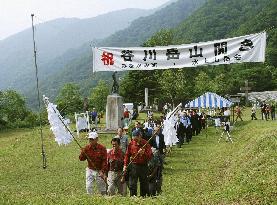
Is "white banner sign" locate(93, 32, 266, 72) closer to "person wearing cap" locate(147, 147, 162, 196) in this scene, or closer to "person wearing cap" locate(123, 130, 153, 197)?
"person wearing cap" locate(147, 147, 162, 196)

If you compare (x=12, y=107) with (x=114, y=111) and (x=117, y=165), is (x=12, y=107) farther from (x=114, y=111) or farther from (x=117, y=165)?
(x=117, y=165)

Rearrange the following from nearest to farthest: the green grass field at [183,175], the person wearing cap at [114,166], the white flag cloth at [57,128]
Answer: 1. the green grass field at [183,175]
2. the person wearing cap at [114,166]
3. the white flag cloth at [57,128]

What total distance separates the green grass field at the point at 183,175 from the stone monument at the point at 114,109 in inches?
92.5

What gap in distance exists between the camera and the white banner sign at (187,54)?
21.7m

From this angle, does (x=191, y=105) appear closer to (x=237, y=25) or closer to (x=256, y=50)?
(x=256, y=50)

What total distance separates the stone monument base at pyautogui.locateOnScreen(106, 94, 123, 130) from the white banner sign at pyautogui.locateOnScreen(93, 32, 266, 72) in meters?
6.27

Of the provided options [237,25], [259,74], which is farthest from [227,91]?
[237,25]

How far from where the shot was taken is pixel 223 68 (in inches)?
4365

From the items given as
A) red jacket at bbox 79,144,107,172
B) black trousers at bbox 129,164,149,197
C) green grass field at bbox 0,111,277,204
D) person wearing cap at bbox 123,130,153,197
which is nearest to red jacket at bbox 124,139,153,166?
person wearing cap at bbox 123,130,153,197

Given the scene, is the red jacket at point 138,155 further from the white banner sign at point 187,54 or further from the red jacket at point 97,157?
the white banner sign at point 187,54

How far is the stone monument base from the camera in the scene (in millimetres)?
33469

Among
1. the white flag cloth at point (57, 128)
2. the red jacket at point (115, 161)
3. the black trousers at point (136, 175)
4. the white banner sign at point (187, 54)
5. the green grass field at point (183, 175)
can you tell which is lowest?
the green grass field at point (183, 175)

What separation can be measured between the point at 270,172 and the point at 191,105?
28451mm

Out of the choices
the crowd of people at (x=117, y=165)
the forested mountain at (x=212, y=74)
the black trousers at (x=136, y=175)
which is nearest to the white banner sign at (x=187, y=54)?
the crowd of people at (x=117, y=165)
